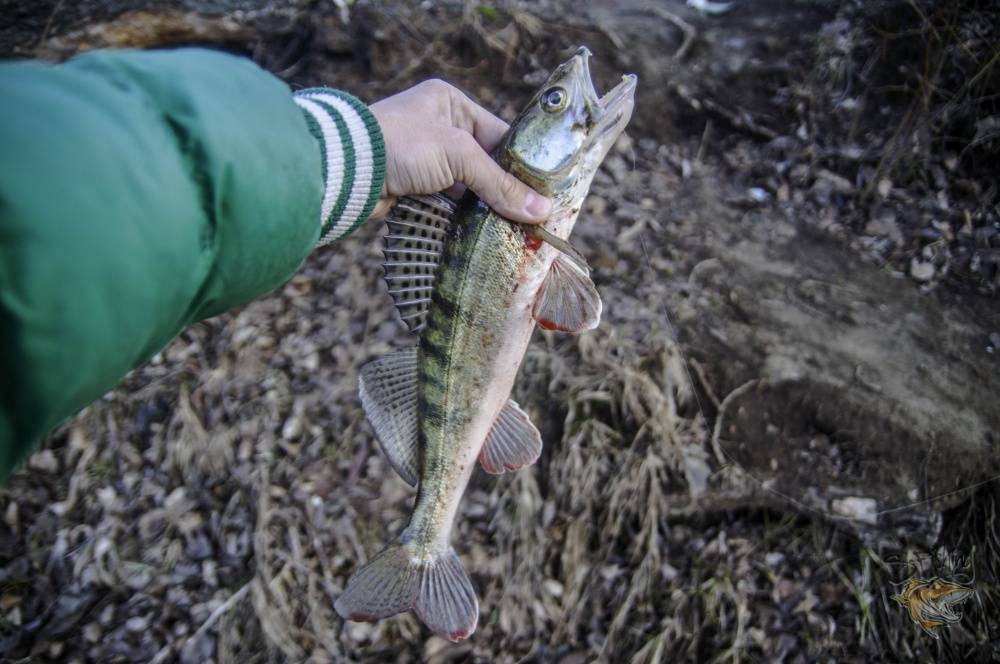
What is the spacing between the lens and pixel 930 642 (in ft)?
10.1

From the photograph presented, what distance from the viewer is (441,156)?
7.52 ft

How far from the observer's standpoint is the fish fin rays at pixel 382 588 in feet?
7.29

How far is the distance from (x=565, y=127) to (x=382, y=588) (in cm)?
166

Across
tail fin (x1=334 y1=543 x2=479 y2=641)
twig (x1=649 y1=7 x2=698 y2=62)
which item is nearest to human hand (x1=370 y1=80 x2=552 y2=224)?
tail fin (x1=334 y1=543 x2=479 y2=641)

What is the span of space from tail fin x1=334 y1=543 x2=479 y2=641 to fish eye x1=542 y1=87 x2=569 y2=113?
1564 millimetres

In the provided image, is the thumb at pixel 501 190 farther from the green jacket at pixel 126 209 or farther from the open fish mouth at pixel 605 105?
the green jacket at pixel 126 209

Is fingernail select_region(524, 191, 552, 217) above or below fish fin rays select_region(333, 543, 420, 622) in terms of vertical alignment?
above

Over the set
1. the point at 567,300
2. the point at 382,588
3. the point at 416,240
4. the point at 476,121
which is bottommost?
the point at 382,588

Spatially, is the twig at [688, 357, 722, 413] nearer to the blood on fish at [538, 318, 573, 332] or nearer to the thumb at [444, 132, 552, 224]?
the blood on fish at [538, 318, 573, 332]

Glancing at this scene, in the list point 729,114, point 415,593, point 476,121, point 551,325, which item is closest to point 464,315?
point 551,325

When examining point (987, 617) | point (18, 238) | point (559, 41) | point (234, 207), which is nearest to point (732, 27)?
point (559, 41)

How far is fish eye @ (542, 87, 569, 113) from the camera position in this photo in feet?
7.03

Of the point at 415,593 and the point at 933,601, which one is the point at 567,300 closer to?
the point at 415,593

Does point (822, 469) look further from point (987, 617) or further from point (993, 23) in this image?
point (993, 23)
